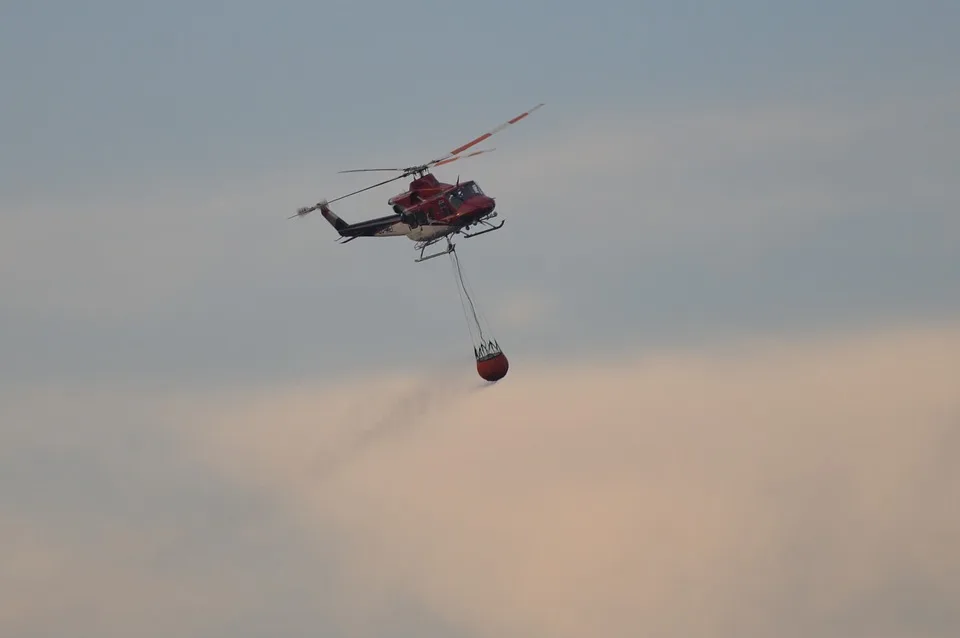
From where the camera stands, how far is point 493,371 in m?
116

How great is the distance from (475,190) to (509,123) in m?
7.44

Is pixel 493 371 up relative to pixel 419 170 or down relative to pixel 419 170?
down

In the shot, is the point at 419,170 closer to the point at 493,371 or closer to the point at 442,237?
the point at 442,237

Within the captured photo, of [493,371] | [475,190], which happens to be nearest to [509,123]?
[475,190]

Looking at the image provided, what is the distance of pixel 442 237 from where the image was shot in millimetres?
115250

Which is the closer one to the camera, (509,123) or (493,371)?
(509,123)

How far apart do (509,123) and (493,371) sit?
1493cm

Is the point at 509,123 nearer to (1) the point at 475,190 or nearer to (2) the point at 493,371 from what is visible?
(1) the point at 475,190

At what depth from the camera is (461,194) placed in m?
114

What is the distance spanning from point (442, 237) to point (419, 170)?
373 centimetres

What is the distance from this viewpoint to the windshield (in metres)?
114

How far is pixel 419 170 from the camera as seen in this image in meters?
115

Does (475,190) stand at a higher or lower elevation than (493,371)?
higher

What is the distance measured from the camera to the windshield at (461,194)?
11412 centimetres
